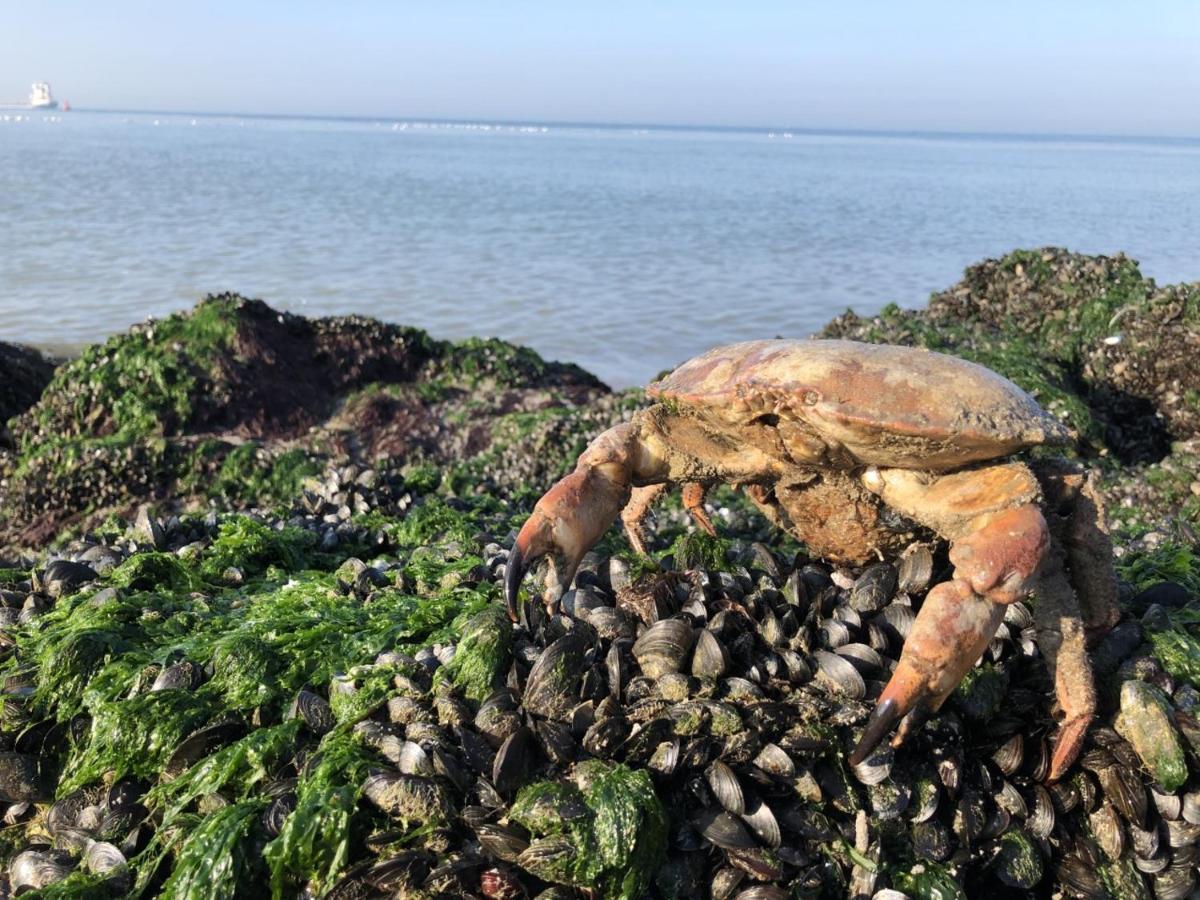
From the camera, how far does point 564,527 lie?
3785 millimetres

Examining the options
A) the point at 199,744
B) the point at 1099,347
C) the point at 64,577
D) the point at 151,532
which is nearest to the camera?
the point at 199,744

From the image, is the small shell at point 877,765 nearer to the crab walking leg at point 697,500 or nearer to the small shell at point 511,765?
the small shell at point 511,765

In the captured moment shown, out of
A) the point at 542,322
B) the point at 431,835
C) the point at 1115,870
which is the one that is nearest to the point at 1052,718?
the point at 1115,870

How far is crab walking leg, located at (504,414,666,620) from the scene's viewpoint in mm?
3732

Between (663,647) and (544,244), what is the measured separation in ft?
76.8

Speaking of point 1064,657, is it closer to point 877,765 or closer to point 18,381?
point 877,765

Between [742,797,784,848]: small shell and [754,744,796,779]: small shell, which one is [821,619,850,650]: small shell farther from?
[742,797,784,848]: small shell

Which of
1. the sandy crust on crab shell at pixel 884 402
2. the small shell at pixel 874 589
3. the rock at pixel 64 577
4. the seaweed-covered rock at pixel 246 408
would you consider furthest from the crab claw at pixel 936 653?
the seaweed-covered rock at pixel 246 408

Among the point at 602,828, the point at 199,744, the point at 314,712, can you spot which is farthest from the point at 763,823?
the point at 199,744

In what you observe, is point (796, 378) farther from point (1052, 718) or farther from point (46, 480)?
point (46, 480)

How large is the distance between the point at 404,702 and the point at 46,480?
7456 mm

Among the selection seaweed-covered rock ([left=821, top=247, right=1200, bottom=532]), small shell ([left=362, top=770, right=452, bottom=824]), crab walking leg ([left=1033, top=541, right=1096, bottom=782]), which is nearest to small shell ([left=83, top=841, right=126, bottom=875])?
small shell ([left=362, top=770, right=452, bottom=824])

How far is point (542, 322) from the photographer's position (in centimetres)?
1758

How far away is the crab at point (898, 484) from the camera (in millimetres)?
3053
